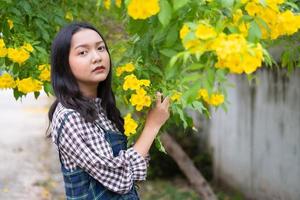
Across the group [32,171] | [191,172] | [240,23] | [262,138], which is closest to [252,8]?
[240,23]

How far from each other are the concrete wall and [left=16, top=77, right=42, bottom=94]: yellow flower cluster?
2.85m

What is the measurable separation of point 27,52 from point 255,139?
12.5 feet

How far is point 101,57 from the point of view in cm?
205

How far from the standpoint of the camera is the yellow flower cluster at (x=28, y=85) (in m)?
2.62

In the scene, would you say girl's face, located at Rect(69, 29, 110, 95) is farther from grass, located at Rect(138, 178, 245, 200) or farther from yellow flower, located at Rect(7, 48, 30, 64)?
grass, located at Rect(138, 178, 245, 200)

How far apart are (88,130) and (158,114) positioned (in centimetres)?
29

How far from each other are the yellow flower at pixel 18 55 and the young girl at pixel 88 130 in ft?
1.54

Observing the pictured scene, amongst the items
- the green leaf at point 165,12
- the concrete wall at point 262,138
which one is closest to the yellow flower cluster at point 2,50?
the green leaf at point 165,12

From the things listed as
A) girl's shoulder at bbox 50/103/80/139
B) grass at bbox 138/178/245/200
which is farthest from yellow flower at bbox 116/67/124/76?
grass at bbox 138/178/245/200

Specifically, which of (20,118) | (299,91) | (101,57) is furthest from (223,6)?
(20,118)

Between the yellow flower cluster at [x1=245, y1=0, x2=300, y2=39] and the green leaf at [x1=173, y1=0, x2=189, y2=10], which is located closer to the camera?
the green leaf at [x1=173, y1=0, x2=189, y2=10]

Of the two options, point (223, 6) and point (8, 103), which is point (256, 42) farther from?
point (8, 103)

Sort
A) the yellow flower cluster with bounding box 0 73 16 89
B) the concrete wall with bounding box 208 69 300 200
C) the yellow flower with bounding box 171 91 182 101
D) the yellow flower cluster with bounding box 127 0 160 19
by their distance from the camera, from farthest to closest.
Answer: the concrete wall with bounding box 208 69 300 200 < the yellow flower cluster with bounding box 0 73 16 89 < the yellow flower with bounding box 171 91 182 101 < the yellow flower cluster with bounding box 127 0 160 19

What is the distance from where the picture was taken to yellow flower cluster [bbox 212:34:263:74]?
4.54ft
